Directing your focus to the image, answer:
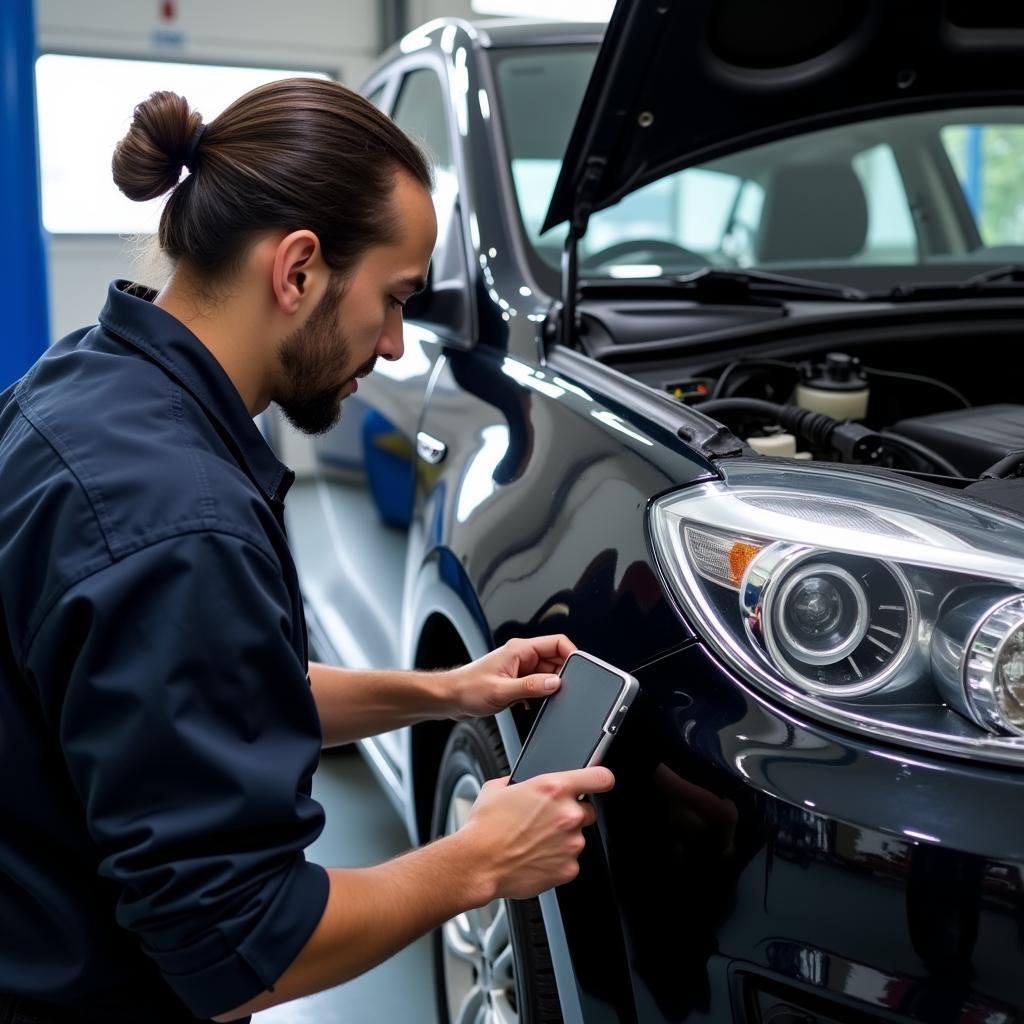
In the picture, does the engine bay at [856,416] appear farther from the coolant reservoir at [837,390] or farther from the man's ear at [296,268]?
the man's ear at [296,268]

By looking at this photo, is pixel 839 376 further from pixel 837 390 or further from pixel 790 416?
pixel 790 416

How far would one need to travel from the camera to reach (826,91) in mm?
1897

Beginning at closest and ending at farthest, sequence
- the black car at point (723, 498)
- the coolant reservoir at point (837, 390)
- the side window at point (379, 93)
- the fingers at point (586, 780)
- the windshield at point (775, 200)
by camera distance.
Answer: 1. the black car at point (723, 498)
2. the fingers at point (586, 780)
3. the coolant reservoir at point (837, 390)
4. the windshield at point (775, 200)
5. the side window at point (379, 93)

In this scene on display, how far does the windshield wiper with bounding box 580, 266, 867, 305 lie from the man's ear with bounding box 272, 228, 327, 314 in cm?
99

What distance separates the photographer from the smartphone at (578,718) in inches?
42.9

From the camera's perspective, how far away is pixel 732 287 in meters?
2.08

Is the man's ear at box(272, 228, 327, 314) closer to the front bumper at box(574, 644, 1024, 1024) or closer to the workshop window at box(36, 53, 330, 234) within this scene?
the front bumper at box(574, 644, 1024, 1024)

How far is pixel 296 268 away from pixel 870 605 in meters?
0.61

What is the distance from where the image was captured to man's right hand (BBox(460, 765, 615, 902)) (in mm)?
1045

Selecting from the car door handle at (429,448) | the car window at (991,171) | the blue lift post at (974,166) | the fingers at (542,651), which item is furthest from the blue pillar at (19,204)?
the blue lift post at (974,166)

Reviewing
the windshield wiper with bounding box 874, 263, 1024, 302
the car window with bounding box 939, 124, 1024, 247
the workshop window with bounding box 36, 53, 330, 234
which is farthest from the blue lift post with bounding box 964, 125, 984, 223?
the windshield wiper with bounding box 874, 263, 1024, 302

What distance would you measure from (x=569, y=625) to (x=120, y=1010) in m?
0.56

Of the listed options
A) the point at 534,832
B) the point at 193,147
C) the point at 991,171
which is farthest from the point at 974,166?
the point at 534,832

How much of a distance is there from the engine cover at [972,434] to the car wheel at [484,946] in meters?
0.73
